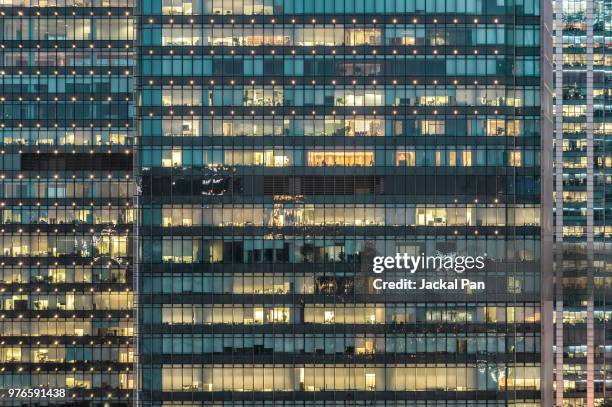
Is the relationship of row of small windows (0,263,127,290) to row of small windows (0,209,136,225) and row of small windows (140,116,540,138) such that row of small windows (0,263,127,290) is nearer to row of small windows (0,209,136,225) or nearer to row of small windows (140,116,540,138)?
row of small windows (0,209,136,225)

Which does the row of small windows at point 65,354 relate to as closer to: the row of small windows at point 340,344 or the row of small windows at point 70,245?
the row of small windows at point 70,245

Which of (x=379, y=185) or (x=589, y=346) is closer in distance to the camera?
(x=379, y=185)

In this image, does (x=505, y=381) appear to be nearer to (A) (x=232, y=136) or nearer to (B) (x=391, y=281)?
(B) (x=391, y=281)

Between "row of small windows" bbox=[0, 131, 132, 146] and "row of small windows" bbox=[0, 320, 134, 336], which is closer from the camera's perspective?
"row of small windows" bbox=[0, 320, 134, 336]

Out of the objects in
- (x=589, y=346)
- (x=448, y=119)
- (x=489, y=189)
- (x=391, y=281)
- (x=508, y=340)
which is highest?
(x=448, y=119)

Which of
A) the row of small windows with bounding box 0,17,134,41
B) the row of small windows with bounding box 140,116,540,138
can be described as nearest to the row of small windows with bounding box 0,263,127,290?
the row of small windows with bounding box 0,17,134,41

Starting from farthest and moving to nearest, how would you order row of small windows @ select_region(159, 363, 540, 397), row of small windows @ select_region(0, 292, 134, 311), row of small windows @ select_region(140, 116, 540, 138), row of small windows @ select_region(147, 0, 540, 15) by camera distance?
row of small windows @ select_region(0, 292, 134, 311)
row of small windows @ select_region(147, 0, 540, 15)
row of small windows @ select_region(140, 116, 540, 138)
row of small windows @ select_region(159, 363, 540, 397)

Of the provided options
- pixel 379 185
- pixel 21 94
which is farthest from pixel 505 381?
pixel 21 94
